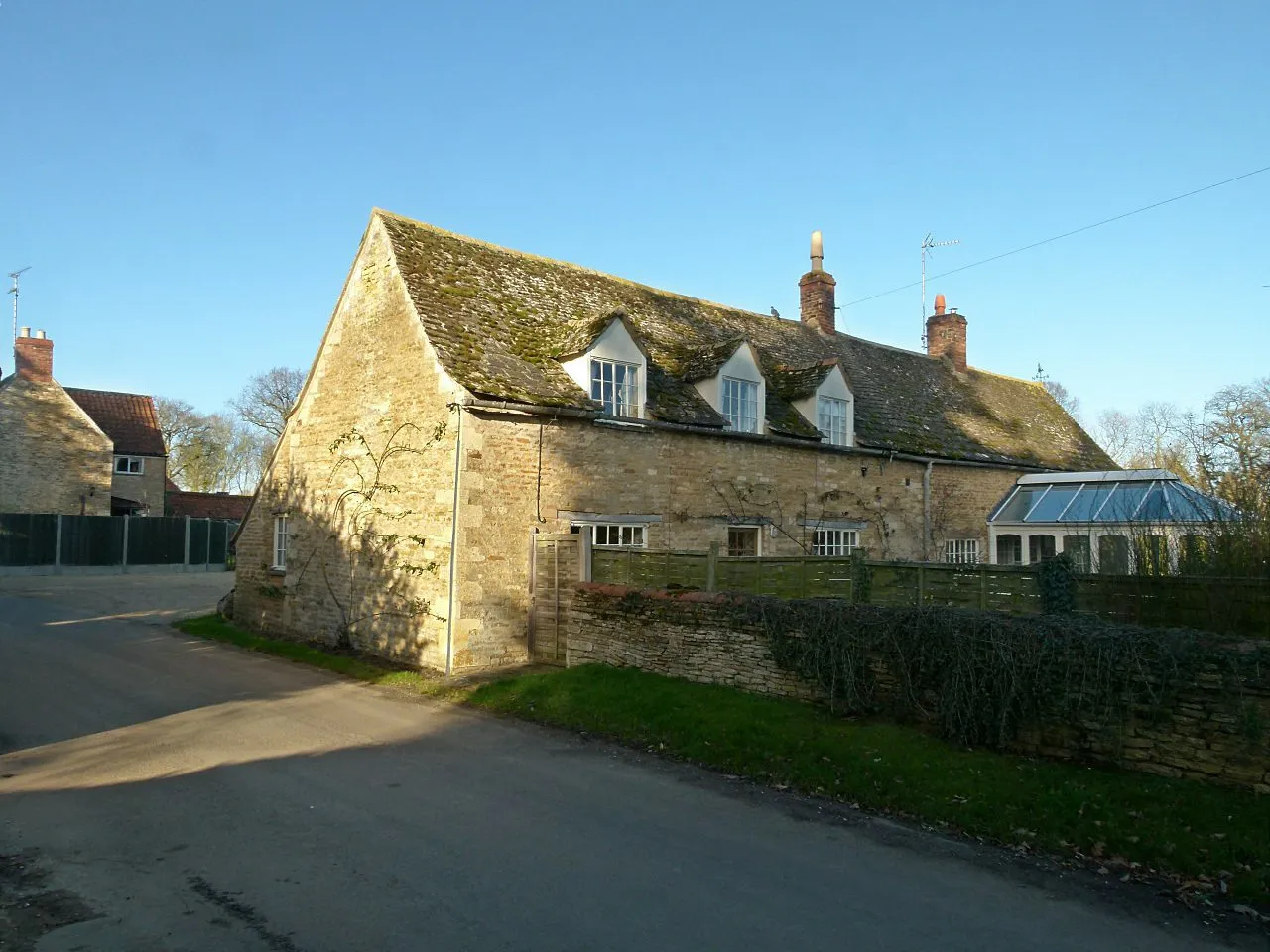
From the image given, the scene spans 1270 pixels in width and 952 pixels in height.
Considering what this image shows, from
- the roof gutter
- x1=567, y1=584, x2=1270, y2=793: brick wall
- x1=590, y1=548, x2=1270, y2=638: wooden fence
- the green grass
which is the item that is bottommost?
the green grass

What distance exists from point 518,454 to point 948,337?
866 inches

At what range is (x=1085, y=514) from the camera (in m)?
22.2

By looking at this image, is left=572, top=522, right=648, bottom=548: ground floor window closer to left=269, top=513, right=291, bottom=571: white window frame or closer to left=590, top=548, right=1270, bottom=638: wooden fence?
left=590, top=548, right=1270, bottom=638: wooden fence

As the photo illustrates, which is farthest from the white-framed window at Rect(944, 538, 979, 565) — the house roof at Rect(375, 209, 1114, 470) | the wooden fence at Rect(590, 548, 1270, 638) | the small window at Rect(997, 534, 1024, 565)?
the wooden fence at Rect(590, 548, 1270, 638)

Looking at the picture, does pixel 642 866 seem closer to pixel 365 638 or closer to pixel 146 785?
pixel 146 785

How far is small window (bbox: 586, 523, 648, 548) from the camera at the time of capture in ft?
55.0

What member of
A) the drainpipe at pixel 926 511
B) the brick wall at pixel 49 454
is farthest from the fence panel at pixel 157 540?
the drainpipe at pixel 926 511

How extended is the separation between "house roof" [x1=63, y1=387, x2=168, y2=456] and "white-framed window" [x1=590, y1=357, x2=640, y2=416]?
134 feet

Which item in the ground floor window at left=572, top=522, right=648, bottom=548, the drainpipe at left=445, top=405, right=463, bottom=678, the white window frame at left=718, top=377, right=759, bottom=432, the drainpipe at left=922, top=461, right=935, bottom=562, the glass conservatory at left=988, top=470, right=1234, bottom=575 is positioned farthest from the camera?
the drainpipe at left=922, top=461, right=935, bottom=562

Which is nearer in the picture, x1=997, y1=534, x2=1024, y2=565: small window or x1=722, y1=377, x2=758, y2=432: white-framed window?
x1=722, y1=377, x2=758, y2=432: white-framed window

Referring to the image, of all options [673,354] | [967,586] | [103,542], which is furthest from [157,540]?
[967,586]

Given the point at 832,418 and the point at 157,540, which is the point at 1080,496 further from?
the point at 157,540

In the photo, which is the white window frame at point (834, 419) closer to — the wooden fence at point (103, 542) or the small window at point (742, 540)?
the small window at point (742, 540)

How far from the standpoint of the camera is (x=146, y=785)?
849 cm
